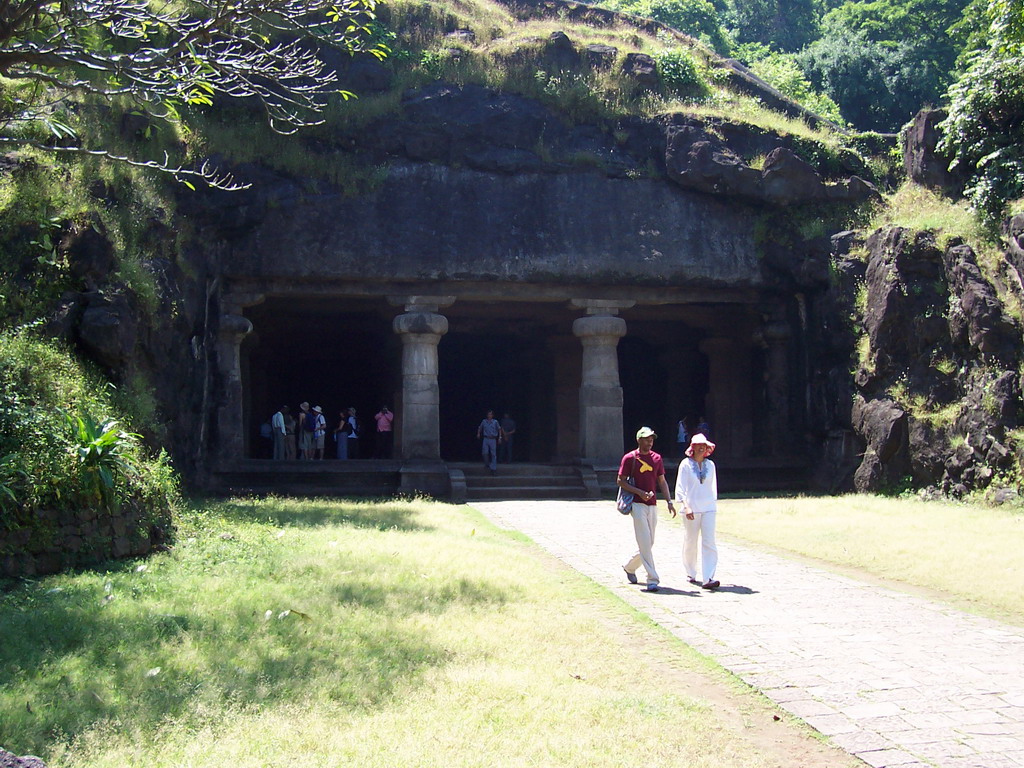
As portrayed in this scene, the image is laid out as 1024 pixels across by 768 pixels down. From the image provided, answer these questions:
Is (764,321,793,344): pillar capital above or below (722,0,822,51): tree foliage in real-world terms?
below

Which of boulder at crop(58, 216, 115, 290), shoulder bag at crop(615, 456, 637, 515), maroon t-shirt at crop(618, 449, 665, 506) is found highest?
boulder at crop(58, 216, 115, 290)

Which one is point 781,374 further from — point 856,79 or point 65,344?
point 856,79

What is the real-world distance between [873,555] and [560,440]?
1368 centimetres

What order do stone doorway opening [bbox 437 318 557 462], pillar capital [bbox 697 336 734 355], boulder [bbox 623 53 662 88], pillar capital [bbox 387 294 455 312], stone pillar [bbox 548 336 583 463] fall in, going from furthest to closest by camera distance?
stone doorway opening [bbox 437 318 557 462] → stone pillar [bbox 548 336 583 463] → pillar capital [bbox 697 336 734 355] → boulder [bbox 623 53 662 88] → pillar capital [bbox 387 294 455 312]

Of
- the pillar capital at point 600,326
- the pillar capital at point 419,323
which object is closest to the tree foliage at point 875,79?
the pillar capital at point 600,326

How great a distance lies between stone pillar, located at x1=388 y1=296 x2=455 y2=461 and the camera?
18000mm

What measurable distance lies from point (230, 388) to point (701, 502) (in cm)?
1131

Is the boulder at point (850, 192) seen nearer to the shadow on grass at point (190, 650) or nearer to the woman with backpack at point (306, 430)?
the woman with backpack at point (306, 430)

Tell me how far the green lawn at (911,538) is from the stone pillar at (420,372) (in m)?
5.63

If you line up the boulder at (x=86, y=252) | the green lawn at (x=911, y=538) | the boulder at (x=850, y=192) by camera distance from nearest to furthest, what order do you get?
1. the green lawn at (x=911, y=538)
2. the boulder at (x=86, y=252)
3. the boulder at (x=850, y=192)

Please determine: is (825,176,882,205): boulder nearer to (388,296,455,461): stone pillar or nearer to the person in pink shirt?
(388,296,455,461): stone pillar

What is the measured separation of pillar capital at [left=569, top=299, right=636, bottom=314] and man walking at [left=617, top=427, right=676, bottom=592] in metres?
10.2

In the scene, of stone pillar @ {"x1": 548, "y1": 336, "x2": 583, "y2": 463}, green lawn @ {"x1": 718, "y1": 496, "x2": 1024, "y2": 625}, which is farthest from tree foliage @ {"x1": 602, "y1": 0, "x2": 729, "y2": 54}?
green lawn @ {"x1": 718, "y1": 496, "x2": 1024, "y2": 625}

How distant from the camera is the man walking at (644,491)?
27.8 ft
